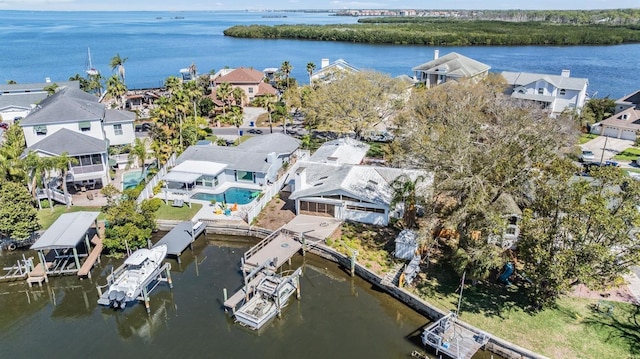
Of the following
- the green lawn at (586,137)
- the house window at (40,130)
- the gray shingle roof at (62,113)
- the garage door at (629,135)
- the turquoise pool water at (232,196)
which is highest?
the gray shingle roof at (62,113)

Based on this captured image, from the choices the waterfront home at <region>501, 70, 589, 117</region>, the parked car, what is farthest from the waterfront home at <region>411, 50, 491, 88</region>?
the parked car

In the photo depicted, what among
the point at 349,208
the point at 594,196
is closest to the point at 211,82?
the point at 349,208

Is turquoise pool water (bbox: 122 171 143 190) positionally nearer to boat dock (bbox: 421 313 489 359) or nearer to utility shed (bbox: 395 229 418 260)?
utility shed (bbox: 395 229 418 260)

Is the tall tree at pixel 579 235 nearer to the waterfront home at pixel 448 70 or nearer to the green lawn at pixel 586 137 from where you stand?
the green lawn at pixel 586 137

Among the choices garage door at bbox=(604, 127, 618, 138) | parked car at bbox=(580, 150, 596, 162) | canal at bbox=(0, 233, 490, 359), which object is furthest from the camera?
garage door at bbox=(604, 127, 618, 138)

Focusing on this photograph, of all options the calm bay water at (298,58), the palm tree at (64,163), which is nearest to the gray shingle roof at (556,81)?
the calm bay water at (298,58)
